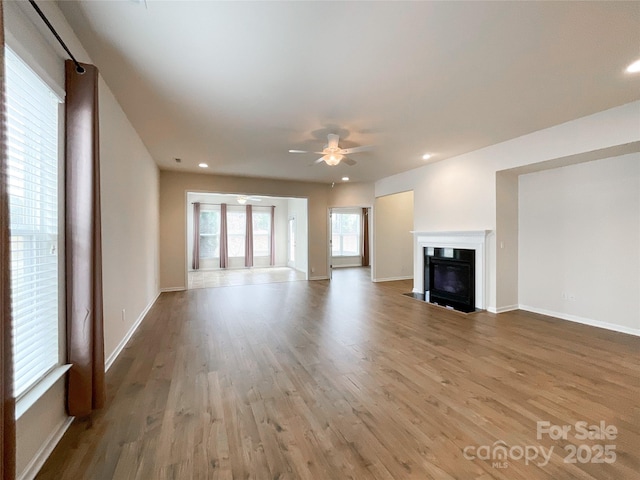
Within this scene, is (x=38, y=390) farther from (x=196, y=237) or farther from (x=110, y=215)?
(x=196, y=237)

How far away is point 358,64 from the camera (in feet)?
7.67

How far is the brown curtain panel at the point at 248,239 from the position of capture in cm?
1037

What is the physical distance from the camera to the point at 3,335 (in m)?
1.05

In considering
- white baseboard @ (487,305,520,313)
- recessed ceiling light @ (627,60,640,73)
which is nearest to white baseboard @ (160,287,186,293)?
white baseboard @ (487,305,520,313)

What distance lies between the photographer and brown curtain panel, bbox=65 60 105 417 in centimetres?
185

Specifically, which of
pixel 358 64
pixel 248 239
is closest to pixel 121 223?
pixel 358 64

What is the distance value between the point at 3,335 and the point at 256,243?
387 inches

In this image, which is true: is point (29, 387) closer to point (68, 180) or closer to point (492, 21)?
point (68, 180)

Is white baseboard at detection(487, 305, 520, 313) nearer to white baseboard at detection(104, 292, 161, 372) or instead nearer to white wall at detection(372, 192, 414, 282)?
white wall at detection(372, 192, 414, 282)

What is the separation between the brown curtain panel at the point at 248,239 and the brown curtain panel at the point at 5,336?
30.9 ft

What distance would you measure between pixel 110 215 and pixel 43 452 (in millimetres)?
1931

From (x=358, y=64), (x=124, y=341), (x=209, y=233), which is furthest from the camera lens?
(x=209, y=233)

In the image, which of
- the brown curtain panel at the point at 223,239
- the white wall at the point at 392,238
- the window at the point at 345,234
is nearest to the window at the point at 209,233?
the brown curtain panel at the point at 223,239

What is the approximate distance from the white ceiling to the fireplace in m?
2.19
